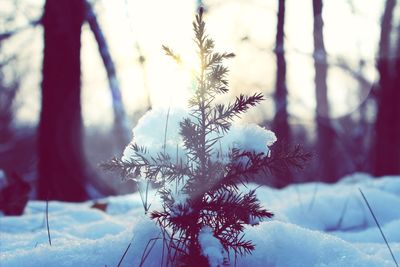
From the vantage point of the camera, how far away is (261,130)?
4.64 ft

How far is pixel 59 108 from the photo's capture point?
6.02 m

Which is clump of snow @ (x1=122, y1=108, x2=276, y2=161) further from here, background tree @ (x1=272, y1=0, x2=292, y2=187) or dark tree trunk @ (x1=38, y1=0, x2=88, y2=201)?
background tree @ (x1=272, y1=0, x2=292, y2=187)

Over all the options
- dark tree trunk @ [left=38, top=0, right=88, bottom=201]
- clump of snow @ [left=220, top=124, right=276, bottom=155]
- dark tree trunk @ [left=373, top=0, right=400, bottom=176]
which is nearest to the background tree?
dark tree trunk @ [left=373, top=0, right=400, bottom=176]

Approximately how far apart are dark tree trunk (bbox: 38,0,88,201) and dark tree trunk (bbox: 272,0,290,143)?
3.76m

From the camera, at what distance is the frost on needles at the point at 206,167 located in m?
1.36

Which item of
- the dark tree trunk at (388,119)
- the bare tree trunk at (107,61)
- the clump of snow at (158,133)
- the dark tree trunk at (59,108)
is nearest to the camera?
the clump of snow at (158,133)

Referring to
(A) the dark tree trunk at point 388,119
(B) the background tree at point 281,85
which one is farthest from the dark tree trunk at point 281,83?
(A) the dark tree trunk at point 388,119

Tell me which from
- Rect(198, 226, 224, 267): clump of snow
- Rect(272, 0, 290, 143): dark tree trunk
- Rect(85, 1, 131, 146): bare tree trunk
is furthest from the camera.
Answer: Rect(272, 0, 290, 143): dark tree trunk

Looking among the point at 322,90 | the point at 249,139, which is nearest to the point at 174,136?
the point at 249,139

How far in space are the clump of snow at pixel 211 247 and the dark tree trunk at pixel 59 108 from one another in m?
4.97

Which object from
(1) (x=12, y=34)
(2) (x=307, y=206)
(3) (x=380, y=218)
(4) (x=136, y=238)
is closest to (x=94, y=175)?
(1) (x=12, y=34)

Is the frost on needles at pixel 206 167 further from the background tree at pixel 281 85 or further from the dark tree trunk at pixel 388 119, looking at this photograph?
the dark tree trunk at pixel 388 119

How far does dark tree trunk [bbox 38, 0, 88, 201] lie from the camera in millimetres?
5957

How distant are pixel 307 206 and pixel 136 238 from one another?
218 cm
